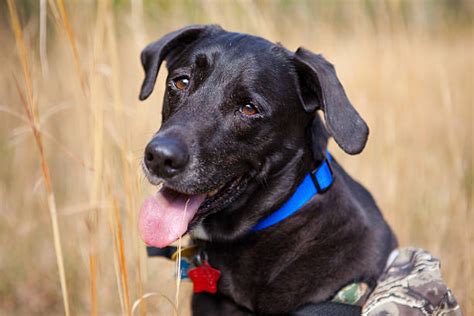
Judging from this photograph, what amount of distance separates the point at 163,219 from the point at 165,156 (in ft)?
0.89

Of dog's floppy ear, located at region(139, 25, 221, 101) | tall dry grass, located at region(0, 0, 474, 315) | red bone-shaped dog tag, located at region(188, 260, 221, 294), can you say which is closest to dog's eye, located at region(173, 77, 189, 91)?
dog's floppy ear, located at region(139, 25, 221, 101)

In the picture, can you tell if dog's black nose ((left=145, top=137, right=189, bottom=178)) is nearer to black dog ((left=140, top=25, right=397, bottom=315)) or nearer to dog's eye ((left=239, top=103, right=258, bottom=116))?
black dog ((left=140, top=25, right=397, bottom=315))

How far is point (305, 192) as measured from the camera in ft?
9.55

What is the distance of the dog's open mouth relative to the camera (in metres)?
2.51

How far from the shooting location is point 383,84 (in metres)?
4.87

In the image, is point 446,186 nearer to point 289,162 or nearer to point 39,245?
point 289,162

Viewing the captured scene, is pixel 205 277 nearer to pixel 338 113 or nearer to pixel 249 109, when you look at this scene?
pixel 249 109

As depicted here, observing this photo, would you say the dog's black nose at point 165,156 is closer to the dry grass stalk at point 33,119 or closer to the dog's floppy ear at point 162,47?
the dry grass stalk at point 33,119

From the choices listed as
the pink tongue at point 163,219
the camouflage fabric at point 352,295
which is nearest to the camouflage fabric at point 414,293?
the camouflage fabric at point 352,295

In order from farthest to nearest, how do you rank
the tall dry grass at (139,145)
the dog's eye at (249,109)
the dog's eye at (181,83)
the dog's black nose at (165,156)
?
the tall dry grass at (139,145) < the dog's eye at (181,83) < the dog's eye at (249,109) < the dog's black nose at (165,156)

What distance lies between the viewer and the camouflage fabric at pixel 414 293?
2.47 metres

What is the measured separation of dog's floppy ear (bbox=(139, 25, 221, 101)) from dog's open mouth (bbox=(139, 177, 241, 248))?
702 millimetres

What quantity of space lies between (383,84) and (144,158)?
284 centimetres

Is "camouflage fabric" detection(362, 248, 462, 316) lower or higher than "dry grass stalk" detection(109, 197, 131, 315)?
lower
